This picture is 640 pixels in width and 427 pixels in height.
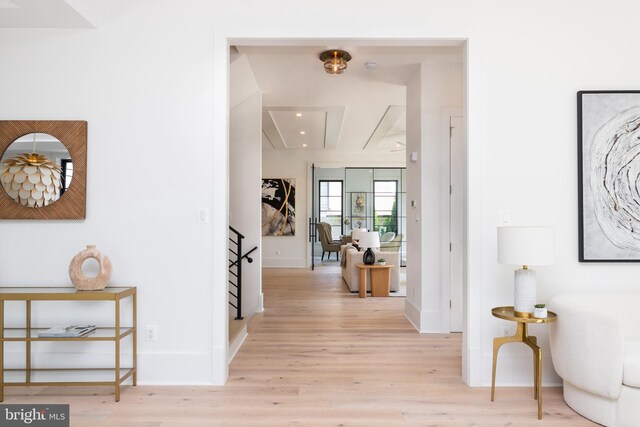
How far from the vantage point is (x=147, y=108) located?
2.98 m

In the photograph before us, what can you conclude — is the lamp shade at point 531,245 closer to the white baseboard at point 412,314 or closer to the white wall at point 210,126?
the white wall at point 210,126

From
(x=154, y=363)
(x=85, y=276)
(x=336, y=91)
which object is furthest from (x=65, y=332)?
(x=336, y=91)

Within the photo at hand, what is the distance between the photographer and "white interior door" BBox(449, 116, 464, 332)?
4379 mm

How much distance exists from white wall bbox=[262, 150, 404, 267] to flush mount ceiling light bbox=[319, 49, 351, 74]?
6.18m

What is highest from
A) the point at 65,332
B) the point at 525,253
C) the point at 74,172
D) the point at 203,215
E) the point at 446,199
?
the point at 74,172

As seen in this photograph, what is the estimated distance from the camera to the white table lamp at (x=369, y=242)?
616cm

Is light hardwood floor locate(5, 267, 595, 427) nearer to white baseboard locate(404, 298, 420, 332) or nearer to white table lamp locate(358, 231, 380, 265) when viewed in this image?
A: white baseboard locate(404, 298, 420, 332)

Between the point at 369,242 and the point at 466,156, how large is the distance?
334 centimetres

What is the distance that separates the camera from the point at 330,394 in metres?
2.79

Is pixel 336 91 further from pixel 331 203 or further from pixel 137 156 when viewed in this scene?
pixel 331 203

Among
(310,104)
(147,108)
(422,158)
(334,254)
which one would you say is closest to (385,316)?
(422,158)

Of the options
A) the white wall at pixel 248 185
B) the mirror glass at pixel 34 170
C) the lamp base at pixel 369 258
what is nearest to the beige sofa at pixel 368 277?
the lamp base at pixel 369 258

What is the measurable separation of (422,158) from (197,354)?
9.64 ft

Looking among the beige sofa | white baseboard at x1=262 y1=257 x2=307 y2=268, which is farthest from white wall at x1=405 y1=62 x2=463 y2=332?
white baseboard at x1=262 y1=257 x2=307 y2=268
